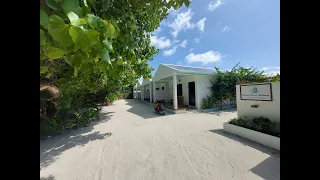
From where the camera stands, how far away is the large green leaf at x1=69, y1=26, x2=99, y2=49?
2.32ft

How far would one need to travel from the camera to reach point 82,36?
0.72 m

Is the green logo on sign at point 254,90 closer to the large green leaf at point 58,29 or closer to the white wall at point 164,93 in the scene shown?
the large green leaf at point 58,29

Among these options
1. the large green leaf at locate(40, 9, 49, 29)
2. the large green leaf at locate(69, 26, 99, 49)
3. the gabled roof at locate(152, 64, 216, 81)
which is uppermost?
the gabled roof at locate(152, 64, 216, 81)

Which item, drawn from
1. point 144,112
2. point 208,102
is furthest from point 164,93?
point 208,102

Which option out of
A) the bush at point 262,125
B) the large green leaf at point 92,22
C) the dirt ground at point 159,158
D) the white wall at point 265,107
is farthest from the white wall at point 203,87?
the large green leaf at point 92,22

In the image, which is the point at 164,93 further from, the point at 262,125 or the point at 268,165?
the point at 268,165

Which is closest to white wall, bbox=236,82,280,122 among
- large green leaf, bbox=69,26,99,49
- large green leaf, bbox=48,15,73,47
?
large green leaf, bbox=69,26,99,49

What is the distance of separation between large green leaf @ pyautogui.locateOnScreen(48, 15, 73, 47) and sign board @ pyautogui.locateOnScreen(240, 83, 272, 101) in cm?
580

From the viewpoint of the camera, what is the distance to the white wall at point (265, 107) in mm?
4523

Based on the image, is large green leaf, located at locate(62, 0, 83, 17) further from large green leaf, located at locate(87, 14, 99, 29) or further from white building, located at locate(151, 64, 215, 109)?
white building, located at locate(151, 64, 215, 109)

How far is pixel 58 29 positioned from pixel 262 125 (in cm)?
581

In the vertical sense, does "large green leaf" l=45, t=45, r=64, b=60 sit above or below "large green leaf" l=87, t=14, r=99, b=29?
below

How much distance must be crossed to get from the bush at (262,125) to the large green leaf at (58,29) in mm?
5374
